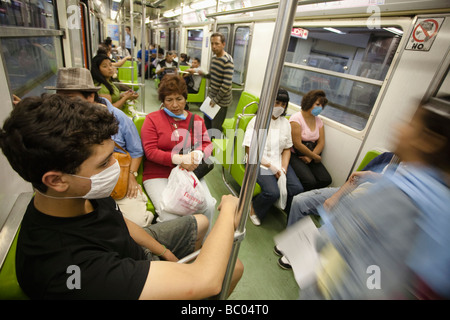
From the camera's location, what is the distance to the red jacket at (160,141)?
2055mm

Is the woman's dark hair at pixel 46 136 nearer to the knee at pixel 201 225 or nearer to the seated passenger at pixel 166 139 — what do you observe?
the knee at pixel 201 225

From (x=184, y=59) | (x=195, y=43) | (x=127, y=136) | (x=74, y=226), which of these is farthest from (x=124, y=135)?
(x=195, y=43)

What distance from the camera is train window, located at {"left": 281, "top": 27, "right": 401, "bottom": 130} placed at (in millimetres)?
2623

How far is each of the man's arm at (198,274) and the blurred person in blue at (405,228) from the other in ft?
1.34

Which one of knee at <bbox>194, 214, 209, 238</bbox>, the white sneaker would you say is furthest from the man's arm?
the white sneaker

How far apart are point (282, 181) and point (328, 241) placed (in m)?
1.83

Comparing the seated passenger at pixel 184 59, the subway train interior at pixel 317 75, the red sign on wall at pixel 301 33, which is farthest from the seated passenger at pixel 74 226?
the seated passenger at pixel 184 59

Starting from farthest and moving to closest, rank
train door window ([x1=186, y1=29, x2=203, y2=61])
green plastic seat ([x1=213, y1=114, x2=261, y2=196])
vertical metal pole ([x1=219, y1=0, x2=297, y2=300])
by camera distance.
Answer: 1. train door window ([x1=186, y1=29, x2=203, y2=61])
2. green plastic seat ([x1=213, y1=114, x2=261, y2=196])
3. vertical metal pole ([x1=219, y1=0, x2=297, y2=300])

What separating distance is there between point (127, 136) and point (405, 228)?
6.49 ft

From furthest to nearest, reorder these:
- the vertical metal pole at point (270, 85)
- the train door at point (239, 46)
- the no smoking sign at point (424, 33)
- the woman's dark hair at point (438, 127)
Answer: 1. the train door at point (239, 46)
2. the no smoking sign at point (424, 33)
3. the woman's dark hair at point (438, 127)
4. the vertical metal pole at point (270, 85)

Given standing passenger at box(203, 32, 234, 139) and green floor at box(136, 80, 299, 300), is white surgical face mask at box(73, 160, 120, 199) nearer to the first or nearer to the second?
green floor at box(136, 80, 299, 300)

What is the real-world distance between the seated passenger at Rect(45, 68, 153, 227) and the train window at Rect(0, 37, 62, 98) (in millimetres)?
275

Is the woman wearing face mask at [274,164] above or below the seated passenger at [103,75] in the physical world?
below
